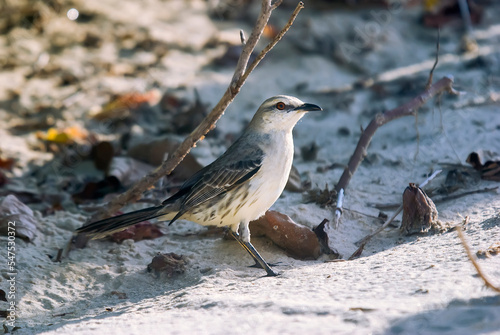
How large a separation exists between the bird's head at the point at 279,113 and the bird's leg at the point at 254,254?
2.92ft

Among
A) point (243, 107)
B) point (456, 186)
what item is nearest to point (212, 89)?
point (243, 107)

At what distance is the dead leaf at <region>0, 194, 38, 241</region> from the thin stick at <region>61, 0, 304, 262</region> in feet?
1.25

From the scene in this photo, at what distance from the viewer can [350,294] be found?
3.64m

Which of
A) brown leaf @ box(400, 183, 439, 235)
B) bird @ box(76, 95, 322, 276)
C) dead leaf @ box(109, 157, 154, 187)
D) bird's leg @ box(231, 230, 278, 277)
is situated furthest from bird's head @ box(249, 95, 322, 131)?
dead leaf @ box(109, 157, 154, 187)

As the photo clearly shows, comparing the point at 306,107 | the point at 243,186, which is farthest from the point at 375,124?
the point at 243,186

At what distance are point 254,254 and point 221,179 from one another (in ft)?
2.07

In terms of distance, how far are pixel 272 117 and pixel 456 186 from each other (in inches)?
66.5

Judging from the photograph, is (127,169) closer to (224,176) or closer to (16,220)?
(16,220)

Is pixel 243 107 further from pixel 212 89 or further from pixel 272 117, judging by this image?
pixel 272 117

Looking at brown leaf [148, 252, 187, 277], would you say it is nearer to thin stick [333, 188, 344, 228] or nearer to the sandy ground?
the sandy ground

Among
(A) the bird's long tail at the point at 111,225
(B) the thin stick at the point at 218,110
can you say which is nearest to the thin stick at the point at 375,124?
(B) the thin stick at the point at 218,110

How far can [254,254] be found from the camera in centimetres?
487

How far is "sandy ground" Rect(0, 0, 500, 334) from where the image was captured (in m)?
3.49

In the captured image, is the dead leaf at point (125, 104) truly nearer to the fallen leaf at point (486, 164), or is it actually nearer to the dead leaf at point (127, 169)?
the dead leaf at point (127, 169)
